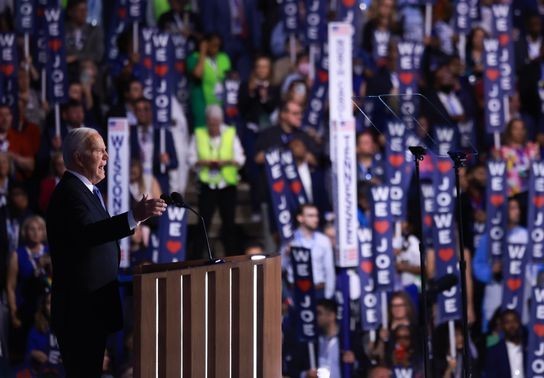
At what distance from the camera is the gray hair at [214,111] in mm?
7902

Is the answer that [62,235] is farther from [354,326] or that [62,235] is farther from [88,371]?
[354,326]

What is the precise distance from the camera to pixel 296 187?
7.75 meters

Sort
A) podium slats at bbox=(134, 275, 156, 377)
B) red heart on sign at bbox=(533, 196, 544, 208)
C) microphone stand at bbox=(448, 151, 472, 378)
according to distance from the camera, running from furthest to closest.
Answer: red heart on sign at bbox=(533, 196, 544, 208), microphone stand at bbox=(448, 151, 472, 378), podium slats at bbox=(134, 275, 156, 377)

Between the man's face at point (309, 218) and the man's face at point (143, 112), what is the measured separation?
1.25 metres

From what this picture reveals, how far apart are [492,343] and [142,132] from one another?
2.77 metres

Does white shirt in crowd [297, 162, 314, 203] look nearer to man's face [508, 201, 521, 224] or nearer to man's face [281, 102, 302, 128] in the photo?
man's face [281, 102, 302, 128]

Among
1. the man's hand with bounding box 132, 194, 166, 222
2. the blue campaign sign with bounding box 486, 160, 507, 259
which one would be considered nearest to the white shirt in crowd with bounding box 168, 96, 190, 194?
the blue campaign sign with bounding box 486, 160, 507, 259

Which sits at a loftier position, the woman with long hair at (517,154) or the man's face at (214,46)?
the man's face at (214,46)

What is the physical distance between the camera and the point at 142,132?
25.9 ft

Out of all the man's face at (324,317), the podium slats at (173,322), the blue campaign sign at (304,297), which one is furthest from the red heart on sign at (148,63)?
the podium slats at (173,322)

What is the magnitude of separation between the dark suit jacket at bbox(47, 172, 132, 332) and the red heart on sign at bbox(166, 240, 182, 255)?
152 inches

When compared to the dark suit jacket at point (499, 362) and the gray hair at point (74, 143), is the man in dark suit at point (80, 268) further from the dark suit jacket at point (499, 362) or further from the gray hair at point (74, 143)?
the dark suit jacket at point (499, 362)

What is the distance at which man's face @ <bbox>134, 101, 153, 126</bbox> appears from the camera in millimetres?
7891

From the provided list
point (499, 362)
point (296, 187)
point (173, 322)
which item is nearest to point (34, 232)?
point (296, 187)
